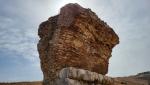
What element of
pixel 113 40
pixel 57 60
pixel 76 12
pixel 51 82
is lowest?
pixel 51 82

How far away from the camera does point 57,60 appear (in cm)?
710

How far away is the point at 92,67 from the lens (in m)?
7.77

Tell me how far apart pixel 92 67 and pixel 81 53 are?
57 cm

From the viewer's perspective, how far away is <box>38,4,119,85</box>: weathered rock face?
23.7 ft

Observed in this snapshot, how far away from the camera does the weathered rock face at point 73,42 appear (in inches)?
285

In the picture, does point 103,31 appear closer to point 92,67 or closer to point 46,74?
point 92,67

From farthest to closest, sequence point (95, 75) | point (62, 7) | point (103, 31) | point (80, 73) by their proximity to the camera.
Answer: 1. point (103, 31)
2. point (62, 7)
3. point (95, 75)
4. point (80, 73)

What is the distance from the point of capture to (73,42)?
24.5ft

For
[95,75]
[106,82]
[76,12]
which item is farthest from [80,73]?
[76,12]

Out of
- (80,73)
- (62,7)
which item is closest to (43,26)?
(62,7)

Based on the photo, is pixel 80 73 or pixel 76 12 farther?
pixel 76 12

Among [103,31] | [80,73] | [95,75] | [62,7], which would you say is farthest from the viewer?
[103,31]

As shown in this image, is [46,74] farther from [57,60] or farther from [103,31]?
[103,31]

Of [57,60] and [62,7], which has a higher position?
→ [62,7]
